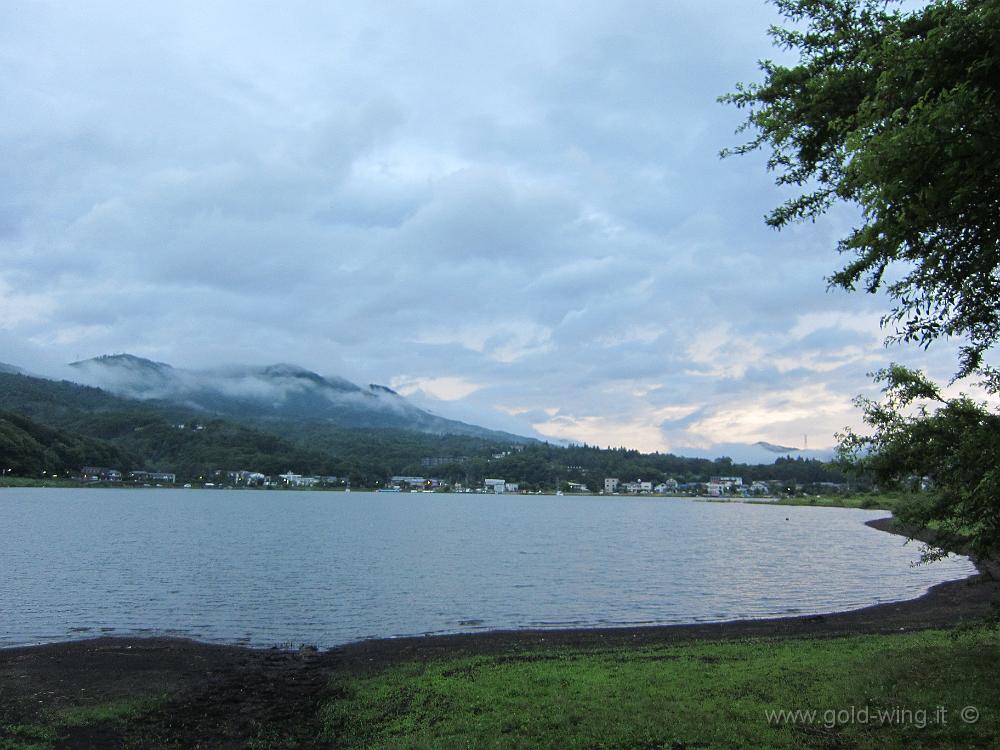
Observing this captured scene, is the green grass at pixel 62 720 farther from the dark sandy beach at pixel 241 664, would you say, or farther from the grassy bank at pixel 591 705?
the dark sandy beach at pixel 241 664

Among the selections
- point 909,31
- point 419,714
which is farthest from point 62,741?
point 909,31

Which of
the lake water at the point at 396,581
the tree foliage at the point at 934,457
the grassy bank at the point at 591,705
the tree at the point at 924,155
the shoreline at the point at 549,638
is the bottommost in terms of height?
the lake water at the point at 396,581

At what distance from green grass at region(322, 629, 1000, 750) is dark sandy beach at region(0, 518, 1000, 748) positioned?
1983mm

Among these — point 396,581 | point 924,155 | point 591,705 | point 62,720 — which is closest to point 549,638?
point 591,705

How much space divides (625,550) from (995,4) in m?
63.1

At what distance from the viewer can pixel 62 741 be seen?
48.0 feet

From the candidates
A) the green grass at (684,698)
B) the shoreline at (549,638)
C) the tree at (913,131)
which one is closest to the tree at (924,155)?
the tree at (913,131)

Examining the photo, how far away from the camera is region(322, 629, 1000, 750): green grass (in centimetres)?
1220

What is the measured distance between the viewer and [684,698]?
1494cm

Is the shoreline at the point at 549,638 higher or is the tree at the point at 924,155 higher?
the tree at the point at 924,155

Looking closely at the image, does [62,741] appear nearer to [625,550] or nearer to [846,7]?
[846,7]

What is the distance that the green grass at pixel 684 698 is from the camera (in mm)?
12203

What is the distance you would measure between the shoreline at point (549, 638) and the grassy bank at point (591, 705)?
8.05ft

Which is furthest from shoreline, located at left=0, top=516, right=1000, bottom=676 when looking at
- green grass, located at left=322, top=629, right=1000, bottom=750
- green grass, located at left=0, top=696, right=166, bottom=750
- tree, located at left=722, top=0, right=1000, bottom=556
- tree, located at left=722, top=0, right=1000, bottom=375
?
tree, located at left=722, top=0, right=1000, bottom=375
